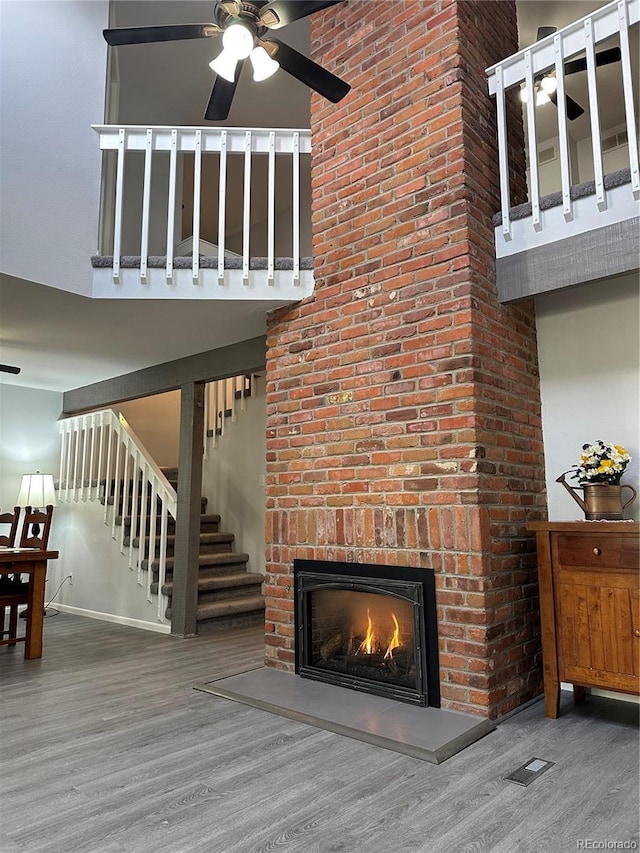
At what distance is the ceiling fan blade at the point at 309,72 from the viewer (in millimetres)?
2498

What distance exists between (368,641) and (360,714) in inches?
17.5

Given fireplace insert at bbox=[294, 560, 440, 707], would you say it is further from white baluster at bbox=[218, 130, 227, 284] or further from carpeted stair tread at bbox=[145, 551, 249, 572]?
carpeted stair tread at bbox=[145, 551, 249, 572]

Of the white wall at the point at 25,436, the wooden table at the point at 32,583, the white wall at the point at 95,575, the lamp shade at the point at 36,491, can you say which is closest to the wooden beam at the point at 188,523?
the white wall at the point at 95,575

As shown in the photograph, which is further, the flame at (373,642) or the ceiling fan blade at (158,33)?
the flame at (373,642)

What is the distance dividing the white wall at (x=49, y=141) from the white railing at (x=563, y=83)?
8.02 ft

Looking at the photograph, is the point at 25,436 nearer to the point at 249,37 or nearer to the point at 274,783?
the point at 249,37

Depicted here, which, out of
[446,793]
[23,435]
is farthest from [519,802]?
[23,435]

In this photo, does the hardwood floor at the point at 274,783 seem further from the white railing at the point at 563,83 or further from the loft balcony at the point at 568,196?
the white railing at the point at 563,83

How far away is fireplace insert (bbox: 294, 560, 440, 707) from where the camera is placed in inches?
109

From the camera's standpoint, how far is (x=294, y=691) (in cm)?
300

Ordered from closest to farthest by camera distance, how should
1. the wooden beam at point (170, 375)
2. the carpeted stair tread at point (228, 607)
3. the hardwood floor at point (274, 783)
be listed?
the hardwood floor at point (274, 783) → the wooden beam at point (170, 375) → the carpeted stair tread at point (228, 607)

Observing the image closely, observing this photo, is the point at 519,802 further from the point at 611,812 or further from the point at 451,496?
the point at 451,496

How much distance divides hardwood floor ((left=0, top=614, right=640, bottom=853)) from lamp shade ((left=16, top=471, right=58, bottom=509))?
2831 millimetres

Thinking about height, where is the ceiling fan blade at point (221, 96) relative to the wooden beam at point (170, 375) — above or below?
above
